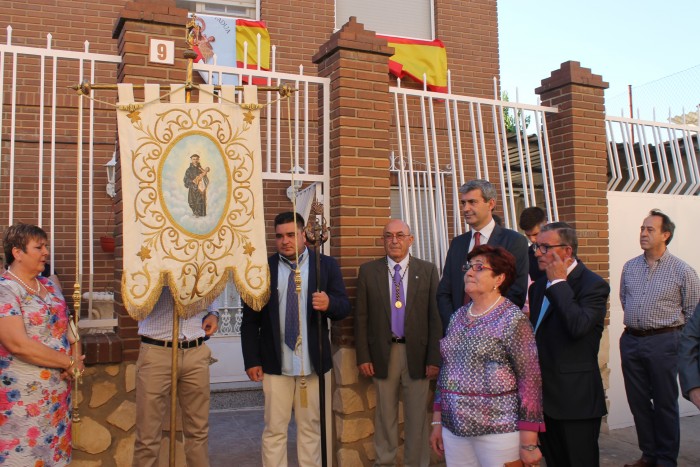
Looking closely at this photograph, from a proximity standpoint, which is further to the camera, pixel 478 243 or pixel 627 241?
pixel 627 241

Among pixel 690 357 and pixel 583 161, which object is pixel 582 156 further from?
pixel 690 357

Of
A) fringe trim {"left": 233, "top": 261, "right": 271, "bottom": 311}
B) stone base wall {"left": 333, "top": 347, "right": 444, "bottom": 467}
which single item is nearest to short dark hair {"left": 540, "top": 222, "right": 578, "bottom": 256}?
fringe trim {"left": 233, "top": 261, "right": 271, "bottom": 311}

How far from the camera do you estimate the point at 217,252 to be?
385cm

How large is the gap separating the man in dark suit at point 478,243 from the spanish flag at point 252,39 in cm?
490

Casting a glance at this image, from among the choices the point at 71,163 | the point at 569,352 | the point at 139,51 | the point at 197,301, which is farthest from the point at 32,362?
the point at 71,163

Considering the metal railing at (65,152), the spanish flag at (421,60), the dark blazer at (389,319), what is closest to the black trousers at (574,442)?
the dark blazer at (389,319)

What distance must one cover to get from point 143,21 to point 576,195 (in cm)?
409

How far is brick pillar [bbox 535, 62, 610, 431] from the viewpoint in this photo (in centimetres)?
614

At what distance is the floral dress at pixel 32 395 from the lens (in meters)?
3.41

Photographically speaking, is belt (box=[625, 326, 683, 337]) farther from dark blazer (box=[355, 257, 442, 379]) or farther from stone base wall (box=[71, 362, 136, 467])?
stone base wall (box=[71, 362, 136, 467])

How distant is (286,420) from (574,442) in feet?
6.26

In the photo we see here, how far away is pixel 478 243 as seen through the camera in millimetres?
4375

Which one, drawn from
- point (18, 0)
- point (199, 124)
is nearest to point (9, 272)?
point (199, 124)

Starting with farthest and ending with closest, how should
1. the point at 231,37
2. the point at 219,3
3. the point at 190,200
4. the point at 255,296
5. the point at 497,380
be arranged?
the point at 219,3 < the point at 231,37 < the point at 255,296 < the point at 190,200 < the point at 497,380
